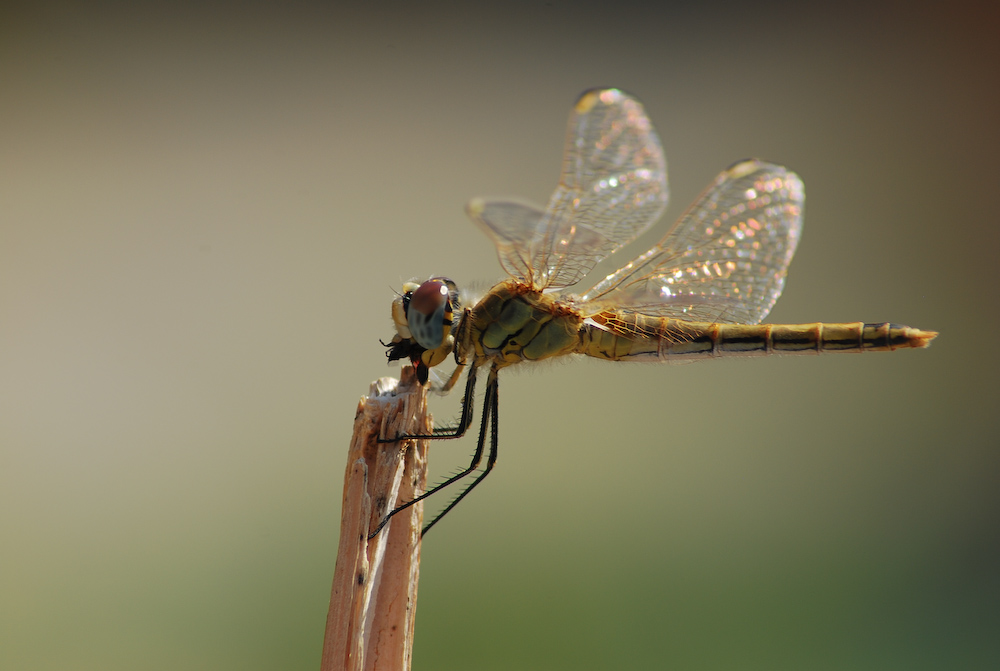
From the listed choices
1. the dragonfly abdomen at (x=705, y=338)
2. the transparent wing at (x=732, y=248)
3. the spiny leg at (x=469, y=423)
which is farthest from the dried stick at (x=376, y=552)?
the transparent wing at (x=732, y=248)

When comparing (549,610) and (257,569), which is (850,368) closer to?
(549,610)

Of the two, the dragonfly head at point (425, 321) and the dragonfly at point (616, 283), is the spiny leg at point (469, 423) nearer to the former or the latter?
the dragonfly at point (616, 283)

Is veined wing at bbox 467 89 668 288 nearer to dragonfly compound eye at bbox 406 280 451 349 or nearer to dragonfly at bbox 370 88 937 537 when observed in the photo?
dragonfly at bbox 370 88 937 537

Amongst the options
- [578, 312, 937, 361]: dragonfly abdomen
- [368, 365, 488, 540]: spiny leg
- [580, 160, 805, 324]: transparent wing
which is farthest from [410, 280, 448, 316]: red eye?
[580, 160, 805, 324]: transparent wing

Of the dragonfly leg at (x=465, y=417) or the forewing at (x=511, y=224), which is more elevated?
the forewing at (x=511, y=224)

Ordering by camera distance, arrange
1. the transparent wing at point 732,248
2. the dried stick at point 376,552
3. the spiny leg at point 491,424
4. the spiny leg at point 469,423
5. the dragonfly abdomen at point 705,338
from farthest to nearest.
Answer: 1. the transparent wing at point 732,248
2. the dragonfly abdomen at point 705,338
3. the spiny leg at point 491,424
4. the spiny leg at point 469,423
5. the dried stick at point 376,552

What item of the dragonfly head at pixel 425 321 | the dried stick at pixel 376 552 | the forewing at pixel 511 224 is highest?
the forewing at pixel 511 224
